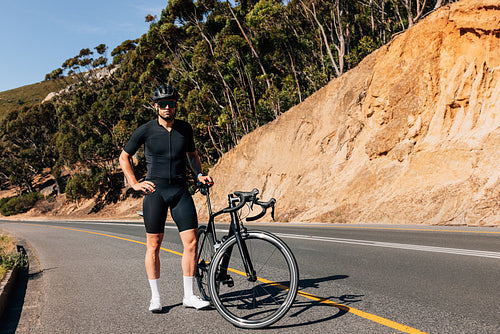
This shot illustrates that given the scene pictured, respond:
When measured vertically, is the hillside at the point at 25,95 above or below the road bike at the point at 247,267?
above

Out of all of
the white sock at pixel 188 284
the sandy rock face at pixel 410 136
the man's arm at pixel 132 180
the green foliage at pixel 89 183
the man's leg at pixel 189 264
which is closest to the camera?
the man's arm at pixel 132 180

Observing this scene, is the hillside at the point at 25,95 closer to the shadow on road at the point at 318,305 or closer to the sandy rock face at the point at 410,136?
the sandy rock face at the point at 410,136

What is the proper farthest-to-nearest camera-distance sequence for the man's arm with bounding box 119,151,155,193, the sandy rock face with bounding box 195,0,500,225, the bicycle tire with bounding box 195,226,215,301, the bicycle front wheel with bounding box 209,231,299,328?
1. the sandy rock face with bounding box 195,0,500,225
2. the bicycle tire with bounding box 195,226,215,301
3. the man's arm with bounding box 119,151,155,193
4. the bicycle front wheel with bounding box 209,231,299,328

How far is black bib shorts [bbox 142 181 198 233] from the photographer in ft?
14.3

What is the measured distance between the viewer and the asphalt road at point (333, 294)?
158 inches

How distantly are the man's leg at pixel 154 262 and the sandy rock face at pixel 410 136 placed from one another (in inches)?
486

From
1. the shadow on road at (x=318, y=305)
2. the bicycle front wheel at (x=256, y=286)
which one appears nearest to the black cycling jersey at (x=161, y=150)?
the bicycle front wheel at (x=256, y=286)

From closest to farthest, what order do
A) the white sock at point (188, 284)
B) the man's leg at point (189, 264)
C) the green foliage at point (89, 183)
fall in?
the man's leg at point (189, 264), the white sock at point (188, 284), the green foliage at point (89, 183)

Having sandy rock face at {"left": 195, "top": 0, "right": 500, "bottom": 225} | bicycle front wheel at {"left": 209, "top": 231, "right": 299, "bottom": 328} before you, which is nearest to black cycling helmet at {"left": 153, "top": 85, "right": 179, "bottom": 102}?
bicycle front wheel at {"left": 209, "top": 231, "right": 299, "bottom": 328}

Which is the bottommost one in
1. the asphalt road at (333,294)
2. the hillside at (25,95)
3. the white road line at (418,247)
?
the white road line at (418,247)

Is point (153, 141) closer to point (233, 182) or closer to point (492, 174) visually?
point (492, 174)

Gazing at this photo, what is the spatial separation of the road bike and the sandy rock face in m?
11.7

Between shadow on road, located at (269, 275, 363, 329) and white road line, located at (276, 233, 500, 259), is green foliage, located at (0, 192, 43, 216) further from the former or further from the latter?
shadow on road, located at (269, 275, 363, 329)

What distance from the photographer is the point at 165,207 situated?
4.43 metres
